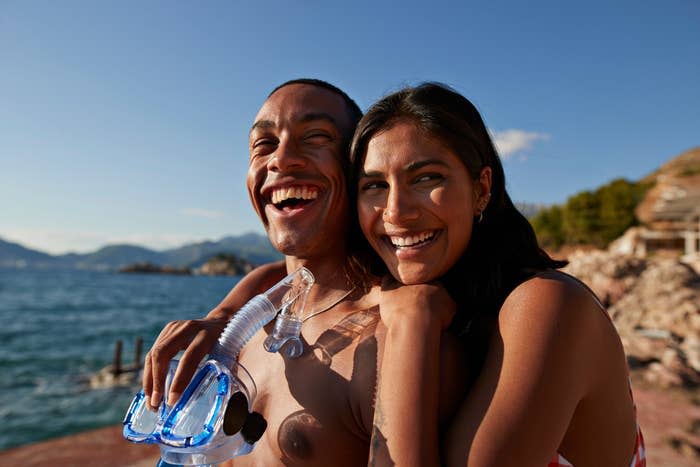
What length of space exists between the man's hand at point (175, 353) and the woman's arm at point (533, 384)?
96 cm

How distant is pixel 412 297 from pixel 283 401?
0.74 metres

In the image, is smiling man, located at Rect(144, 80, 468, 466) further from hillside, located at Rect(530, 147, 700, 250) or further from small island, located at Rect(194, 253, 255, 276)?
small island, located at Rect(194, 253, 255, 276)

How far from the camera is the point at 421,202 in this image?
158 centimetres

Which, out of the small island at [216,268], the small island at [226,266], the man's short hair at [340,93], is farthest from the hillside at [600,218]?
the small island at [226,266]

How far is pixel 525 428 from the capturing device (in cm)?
117

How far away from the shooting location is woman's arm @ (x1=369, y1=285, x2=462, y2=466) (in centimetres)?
123

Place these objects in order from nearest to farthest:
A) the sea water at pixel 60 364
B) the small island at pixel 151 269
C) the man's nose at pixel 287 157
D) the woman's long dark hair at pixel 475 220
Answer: the woman's long dark hair at pixel 475 220, the man's nose at pixel 287 157, the sea water at pixel 60 364, the small island at pixel 151 269

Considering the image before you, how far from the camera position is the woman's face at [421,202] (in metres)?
1.58

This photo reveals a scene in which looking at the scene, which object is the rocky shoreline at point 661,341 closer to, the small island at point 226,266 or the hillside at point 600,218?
the hillside at point 600,218

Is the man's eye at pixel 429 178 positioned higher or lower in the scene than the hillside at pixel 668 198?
lower

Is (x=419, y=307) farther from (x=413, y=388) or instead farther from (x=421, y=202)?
(x=421, y=202)

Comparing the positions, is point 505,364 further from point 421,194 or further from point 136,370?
point 136,370

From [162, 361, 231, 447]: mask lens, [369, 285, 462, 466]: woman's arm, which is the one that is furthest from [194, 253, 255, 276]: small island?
[369, 285, 462, 466]: woman's arm

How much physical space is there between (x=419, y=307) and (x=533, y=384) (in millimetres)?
384
